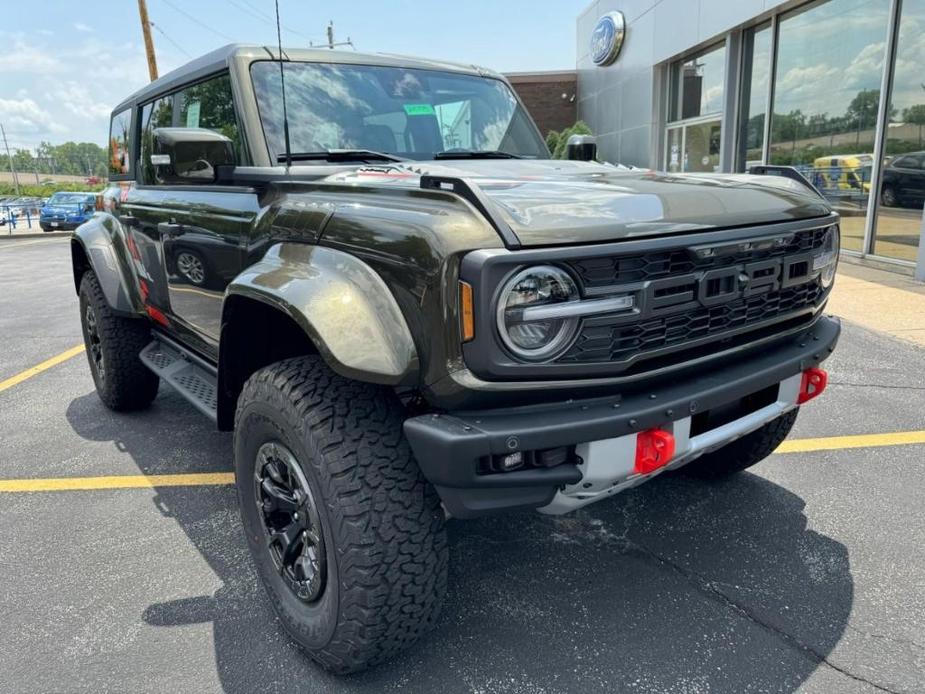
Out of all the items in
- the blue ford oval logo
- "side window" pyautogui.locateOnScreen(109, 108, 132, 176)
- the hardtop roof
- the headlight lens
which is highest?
the blue ford oval logo

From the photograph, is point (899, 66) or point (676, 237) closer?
point (676, 237)

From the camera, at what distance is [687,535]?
112 inches

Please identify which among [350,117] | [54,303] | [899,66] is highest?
[899,66]

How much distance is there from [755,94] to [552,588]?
11635 millimetres

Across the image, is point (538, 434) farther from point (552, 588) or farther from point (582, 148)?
point (582, 148)

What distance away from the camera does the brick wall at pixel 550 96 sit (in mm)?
22266

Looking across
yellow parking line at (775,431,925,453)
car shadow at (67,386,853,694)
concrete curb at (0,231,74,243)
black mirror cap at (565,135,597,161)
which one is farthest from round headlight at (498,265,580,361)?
concrete curb at (0,231,74,243)

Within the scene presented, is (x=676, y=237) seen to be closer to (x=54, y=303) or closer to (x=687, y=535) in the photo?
(x=687, y=535)

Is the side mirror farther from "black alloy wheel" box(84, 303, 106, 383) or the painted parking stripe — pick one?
"black alloy wheel" box(84, 303, 106, 383)

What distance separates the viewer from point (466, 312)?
1706 mm

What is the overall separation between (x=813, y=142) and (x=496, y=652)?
10.4 m

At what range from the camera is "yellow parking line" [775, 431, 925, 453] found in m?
3.67

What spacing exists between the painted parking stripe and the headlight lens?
141 cm

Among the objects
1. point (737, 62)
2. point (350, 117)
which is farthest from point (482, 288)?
point (737, 62)
